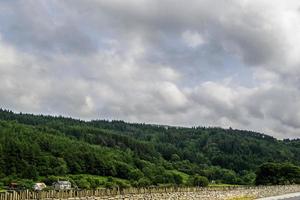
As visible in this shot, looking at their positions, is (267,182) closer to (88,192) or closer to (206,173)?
(206,173)

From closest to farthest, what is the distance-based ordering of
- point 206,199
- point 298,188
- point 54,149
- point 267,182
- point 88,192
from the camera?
point 88,192, point 206,199, point 298,188, point 267,182, point 54,149

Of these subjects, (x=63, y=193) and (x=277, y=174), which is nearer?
(x=63, y=193)

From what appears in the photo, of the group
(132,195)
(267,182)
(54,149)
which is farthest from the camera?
(54,149)

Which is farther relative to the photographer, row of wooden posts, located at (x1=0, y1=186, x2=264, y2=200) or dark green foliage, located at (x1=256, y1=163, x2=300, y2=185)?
Result: dark green foliage, located at (x1=256, y1=163, x2=300, y2=185)

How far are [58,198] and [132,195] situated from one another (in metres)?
8.96

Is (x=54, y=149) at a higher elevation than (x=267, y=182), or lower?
higher

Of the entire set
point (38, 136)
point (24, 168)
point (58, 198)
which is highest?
point (38, 136)

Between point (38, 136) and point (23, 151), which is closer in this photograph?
point (23, 151)

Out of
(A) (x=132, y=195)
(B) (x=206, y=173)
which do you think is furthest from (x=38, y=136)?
(A) (x=132, y=195)

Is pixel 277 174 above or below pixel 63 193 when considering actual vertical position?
above

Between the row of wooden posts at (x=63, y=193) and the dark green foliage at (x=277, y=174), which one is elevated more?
the dark green foliage at (x=277, y=174)

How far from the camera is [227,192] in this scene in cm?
5891

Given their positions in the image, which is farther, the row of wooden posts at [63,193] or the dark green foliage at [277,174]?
the dark green foliage at [277,174]

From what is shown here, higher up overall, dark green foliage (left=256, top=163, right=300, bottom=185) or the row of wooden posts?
dark green foliage (left=256, top=163, right=300, bottom=185)
